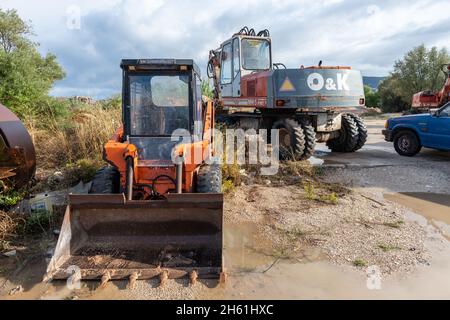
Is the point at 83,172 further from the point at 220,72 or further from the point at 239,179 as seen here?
the point at 220,72

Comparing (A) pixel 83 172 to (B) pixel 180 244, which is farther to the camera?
(A) pixel 83 172

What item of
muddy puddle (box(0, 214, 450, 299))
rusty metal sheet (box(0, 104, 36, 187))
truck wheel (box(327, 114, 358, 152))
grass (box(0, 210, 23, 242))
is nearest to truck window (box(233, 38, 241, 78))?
truck wheel (box(327, 114, 358, 152))

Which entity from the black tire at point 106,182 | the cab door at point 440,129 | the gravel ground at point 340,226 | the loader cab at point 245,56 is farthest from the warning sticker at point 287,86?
the black tire at point 106,182

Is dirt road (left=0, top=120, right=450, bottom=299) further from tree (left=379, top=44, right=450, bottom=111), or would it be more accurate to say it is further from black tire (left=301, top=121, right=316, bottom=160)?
tree (left=379, top=44, right=450, bottom=111)

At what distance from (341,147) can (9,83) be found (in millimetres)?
9726

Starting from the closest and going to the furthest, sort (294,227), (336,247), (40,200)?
(336,247), (294,227), (40,200)

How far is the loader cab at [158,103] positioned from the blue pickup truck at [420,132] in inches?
251

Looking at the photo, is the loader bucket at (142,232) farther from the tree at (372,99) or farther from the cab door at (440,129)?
the tree at (372,99)

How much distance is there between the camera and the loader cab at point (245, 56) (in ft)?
32.6
